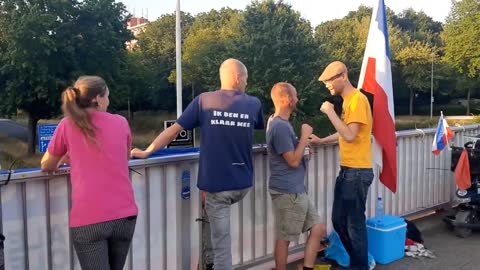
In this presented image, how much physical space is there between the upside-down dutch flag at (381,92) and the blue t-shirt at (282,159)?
3.83 ft

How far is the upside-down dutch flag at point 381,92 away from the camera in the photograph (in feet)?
16.7

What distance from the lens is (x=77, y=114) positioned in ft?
9.30

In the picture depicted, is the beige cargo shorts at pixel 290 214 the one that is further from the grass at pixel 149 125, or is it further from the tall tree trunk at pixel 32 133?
the tall tree trunk at pixel 32 133

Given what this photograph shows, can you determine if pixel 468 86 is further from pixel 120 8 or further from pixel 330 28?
pixel 120 8

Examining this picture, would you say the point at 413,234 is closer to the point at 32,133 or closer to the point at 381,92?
the point at 381,92

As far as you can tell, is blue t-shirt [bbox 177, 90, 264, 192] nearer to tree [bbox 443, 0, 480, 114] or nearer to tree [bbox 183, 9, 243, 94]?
tree [bbox 183, 9, 243, 94]

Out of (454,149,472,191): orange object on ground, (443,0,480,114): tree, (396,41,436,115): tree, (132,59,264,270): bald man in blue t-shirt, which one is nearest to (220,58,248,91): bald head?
(132,59,264,270): bald man in blue t-shirt

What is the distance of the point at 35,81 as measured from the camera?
97.7ft

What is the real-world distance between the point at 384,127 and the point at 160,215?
242 centimetres

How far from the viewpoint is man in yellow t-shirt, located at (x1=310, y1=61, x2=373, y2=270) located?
14.5ft

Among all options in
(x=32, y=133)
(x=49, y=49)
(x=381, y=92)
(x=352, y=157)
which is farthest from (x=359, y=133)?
(x=32, y=133)

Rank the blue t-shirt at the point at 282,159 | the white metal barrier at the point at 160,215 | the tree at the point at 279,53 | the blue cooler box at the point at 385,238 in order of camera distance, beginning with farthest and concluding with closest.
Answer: the tree at the point at 279,53 → the blue cooler box at the point at 385,238 → the blue t-shirt at the point at 282,159 → the white metal barrier at the point at 160,215

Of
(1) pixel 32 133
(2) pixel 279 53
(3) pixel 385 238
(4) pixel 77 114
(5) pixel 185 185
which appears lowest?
(1) pixel 32 133

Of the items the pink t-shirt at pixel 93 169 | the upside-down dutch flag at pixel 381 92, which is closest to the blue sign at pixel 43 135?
the pink t-shirt at pixel 93 169
